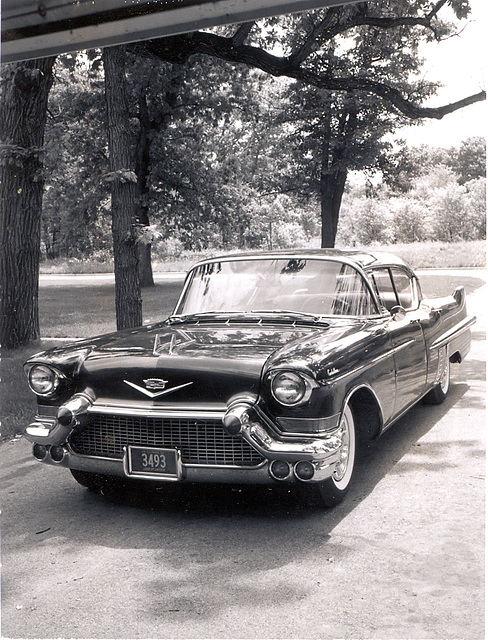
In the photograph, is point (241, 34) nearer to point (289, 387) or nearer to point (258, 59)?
point (258, 59)

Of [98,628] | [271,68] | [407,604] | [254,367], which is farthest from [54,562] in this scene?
[271,68]

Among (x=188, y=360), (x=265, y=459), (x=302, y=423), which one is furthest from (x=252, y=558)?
(x=188, y=360)

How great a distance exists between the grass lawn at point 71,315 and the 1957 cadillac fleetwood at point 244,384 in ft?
7.18

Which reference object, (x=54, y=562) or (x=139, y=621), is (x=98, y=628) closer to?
(x=139, y=621)

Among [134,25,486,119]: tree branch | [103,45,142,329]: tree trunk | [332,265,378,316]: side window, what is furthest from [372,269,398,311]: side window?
[134,25,486,119]: tree branch

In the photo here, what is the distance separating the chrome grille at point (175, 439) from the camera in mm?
3771

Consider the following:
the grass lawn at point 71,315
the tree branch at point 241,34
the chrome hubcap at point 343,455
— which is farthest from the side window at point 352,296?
the tree branch at point 241,34

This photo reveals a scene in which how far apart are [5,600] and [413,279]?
422cm

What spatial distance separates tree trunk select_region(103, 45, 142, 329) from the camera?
834 centimetres

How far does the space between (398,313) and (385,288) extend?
10.2 inches

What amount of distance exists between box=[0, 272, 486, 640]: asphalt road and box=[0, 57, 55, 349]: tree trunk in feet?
17.3

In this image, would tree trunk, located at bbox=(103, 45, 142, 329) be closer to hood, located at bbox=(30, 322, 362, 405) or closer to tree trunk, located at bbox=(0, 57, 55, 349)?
tree trunk, located at bbox=(0, 57, 55, 349)

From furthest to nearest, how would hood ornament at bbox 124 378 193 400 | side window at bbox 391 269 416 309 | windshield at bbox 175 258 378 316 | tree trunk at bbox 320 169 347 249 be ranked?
tree trunk at bbox 320 169 347 249, side window at bbox 391 269 416 309, windshield at bbox 175 258 378 316, hood ornament at bbox 124 378 193 400

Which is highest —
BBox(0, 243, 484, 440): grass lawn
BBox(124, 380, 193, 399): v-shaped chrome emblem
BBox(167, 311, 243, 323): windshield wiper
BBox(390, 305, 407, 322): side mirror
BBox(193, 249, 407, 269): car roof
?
BBox(193, 249, 407, 269): car roof
